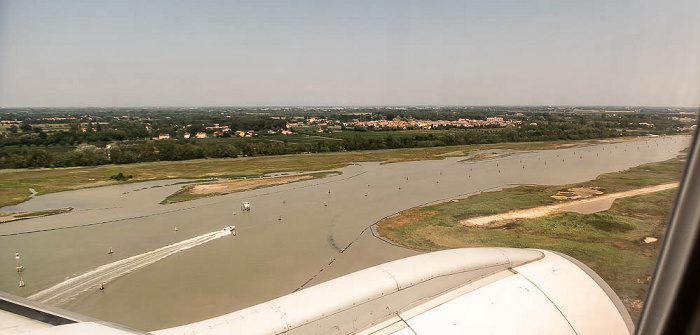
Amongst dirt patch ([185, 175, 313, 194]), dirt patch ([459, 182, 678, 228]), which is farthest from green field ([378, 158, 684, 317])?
dirt patch ([185, 175, 313, 194])

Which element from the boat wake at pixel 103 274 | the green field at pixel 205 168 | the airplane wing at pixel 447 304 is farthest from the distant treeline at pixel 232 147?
the airplane wing at pixel 447 304

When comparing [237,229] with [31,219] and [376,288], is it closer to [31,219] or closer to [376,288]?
[31,219]

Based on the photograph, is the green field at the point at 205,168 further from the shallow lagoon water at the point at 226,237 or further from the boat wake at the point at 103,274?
the boat wake at the point at 103,274

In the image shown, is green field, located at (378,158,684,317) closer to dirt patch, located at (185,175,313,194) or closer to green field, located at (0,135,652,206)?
dirt patch, located at (185,175,313,194)

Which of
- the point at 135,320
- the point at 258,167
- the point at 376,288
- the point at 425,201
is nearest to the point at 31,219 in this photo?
the point at 135,320

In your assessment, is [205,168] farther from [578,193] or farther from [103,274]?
[578,193]
